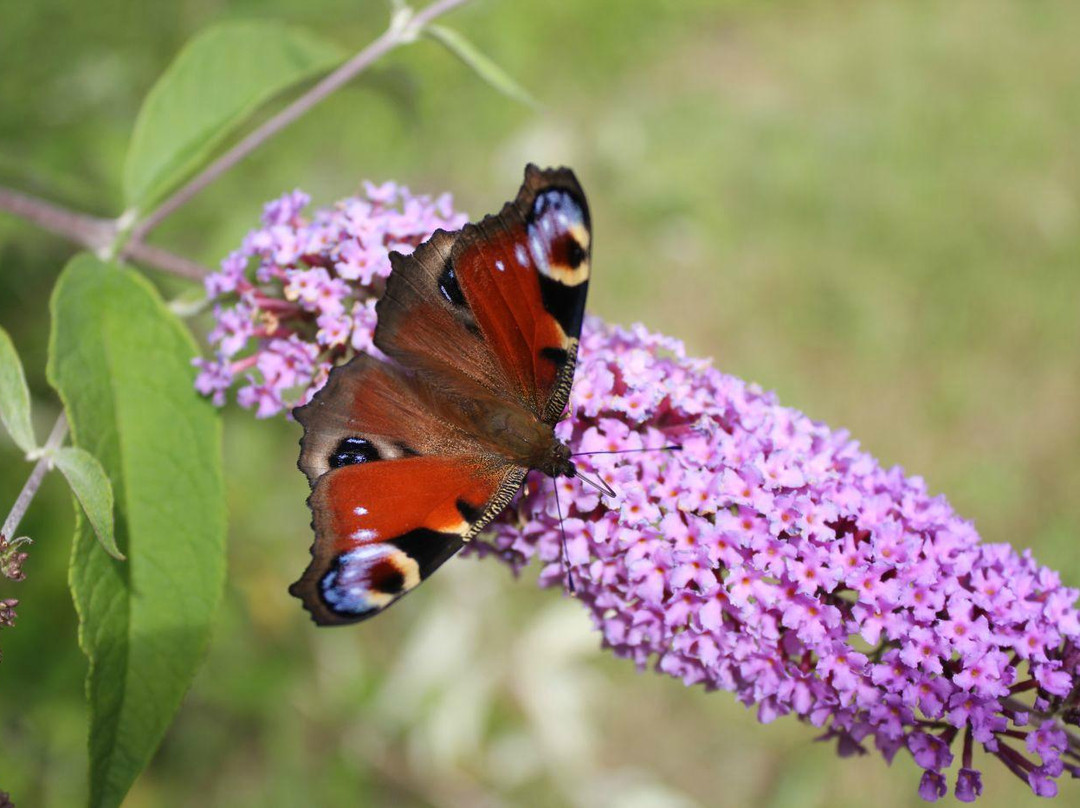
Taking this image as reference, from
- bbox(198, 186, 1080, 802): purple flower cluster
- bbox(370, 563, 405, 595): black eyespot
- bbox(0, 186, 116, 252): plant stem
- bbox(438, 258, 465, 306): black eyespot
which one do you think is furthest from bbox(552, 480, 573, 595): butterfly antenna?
bbox(0, 186, 116, 252): plant stem

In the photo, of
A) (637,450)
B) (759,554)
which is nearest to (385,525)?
(637,450)

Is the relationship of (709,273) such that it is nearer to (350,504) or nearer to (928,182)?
(928,182)

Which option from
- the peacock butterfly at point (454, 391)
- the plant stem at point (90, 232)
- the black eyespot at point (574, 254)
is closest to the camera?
the peacock butterfly at point (454, 391)

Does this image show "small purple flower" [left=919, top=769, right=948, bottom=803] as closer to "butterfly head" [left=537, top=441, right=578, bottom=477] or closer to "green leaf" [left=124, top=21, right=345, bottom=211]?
"butterfly head" [left=537, top=441, right=578, bottom=477]

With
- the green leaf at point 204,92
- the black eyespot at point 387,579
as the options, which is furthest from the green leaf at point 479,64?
the black eyespot at point 387,579

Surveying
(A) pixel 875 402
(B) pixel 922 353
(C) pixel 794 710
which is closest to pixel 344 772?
(C) pixel 794 710

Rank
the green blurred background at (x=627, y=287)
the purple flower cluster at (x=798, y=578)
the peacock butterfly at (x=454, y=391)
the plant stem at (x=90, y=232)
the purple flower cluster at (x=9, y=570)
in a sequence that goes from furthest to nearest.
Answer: the green blurred background at (x=627, y=287) < the plant stem at (x=90, y=232) < the peacock butterfly at (x=454, y=391) < the purple flower cluster at (x=798, y=578) < the purple flower cluster at (x=9, y=570)

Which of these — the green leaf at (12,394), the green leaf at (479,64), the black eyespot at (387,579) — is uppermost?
the green leaf at (479,64)

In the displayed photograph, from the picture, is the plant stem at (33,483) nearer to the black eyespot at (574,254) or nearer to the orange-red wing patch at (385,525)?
the orange-red wing patch at (385,525)
